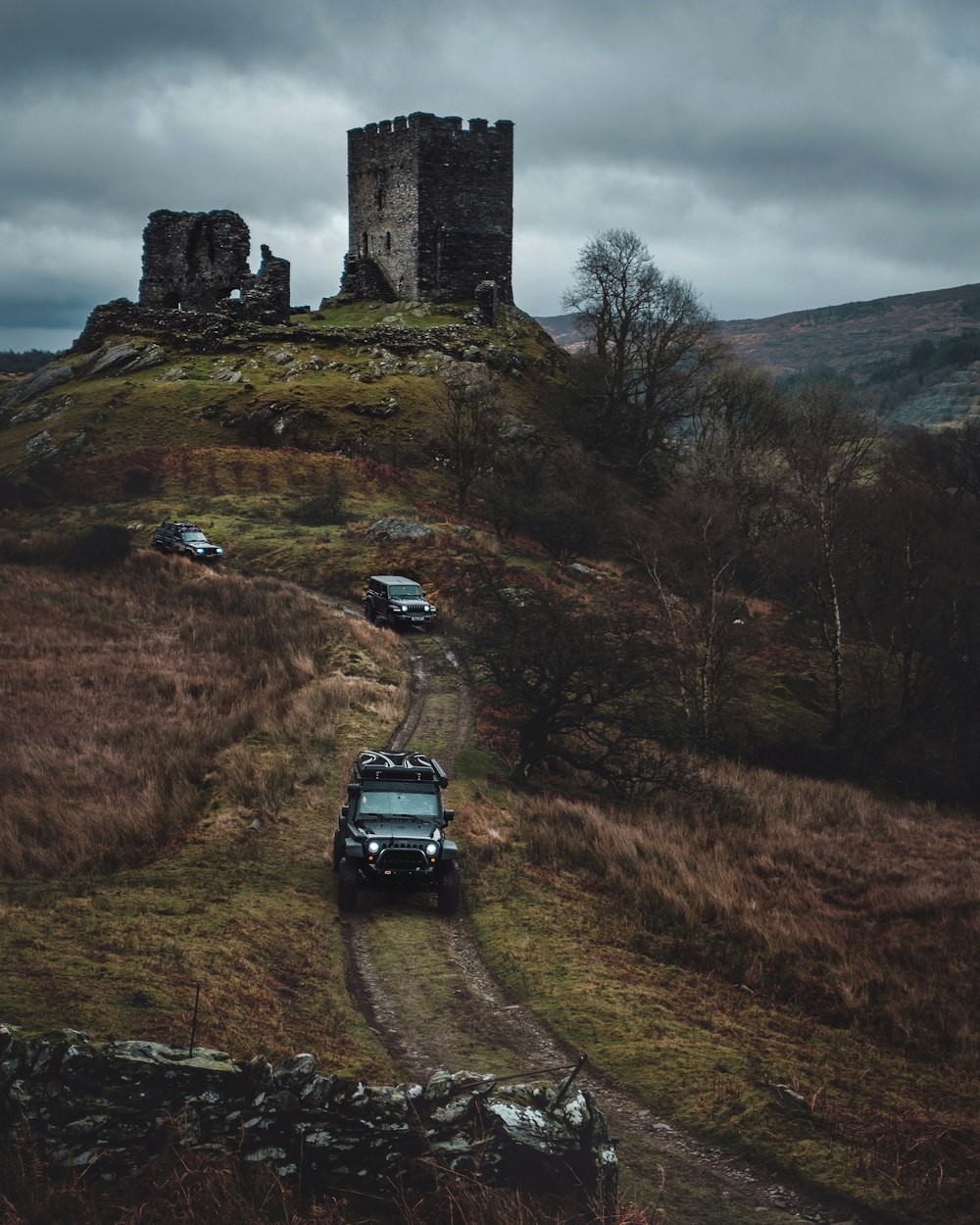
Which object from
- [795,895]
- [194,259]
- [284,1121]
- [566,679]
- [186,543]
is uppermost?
[194,259]

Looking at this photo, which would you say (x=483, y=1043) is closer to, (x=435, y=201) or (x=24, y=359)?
(x=435, y=201)

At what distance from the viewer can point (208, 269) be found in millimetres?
68625

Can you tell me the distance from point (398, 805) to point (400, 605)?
19.6 meters

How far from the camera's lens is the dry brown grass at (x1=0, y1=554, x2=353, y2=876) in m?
18.5

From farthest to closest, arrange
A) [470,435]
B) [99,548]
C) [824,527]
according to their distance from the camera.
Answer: [470,435] < [99,548] < [824,527]

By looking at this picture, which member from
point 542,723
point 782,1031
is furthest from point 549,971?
point 542,723

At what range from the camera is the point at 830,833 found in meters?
26.4

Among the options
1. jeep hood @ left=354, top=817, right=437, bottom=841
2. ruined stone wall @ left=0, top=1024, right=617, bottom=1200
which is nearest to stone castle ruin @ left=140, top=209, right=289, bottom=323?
jeep hood @ left=354, top=817, right=437, bottom=841

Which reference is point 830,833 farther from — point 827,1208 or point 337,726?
point 827,1208

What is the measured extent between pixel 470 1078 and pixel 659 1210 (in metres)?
1.72

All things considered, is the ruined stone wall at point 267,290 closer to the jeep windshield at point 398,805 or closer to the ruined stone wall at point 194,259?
the ruined stone wall at point 194,259

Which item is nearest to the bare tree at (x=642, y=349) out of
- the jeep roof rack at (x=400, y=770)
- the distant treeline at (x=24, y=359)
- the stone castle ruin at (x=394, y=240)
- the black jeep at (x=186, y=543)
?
the stone castle ruin at (x=394, y=240)

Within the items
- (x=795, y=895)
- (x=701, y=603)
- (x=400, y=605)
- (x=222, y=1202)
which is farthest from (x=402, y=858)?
(x=701, y=603)

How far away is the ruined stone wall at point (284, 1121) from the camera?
7828 mm
